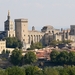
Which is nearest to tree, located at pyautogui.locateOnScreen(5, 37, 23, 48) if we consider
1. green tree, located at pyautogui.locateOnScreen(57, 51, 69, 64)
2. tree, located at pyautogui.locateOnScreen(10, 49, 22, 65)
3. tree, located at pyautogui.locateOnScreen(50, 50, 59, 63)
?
tree, located at pyautogui.locateOnScreen(10, 49, 22, 65)

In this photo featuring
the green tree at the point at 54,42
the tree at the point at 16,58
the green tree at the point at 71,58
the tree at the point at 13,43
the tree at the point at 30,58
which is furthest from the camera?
the green tree at the point at 54,42

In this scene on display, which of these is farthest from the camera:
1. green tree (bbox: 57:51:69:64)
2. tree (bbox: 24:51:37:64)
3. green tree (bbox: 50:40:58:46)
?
green tree (bbox: 50:40:58:46)

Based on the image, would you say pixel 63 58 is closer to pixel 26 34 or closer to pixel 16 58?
pixel 16 58

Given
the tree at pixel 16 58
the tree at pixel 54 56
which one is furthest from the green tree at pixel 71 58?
the tree at pixel 16 58

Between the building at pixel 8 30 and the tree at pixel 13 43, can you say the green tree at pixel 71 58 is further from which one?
the building at pixel 8 30

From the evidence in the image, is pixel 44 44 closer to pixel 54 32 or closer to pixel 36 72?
pixel 54 32

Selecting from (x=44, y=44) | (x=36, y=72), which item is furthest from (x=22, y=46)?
(x=36, y=72)

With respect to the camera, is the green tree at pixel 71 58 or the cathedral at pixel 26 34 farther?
the cathedral at pixel 26 34

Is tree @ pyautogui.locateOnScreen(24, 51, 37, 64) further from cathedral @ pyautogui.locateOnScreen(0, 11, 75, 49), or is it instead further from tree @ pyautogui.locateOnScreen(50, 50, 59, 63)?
cathedral @ pyautogui.locateOnScreen(0, 11, 75, 49)

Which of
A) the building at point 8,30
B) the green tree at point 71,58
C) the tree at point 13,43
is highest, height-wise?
the building at point 8,30

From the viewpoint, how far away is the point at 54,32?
350 feet

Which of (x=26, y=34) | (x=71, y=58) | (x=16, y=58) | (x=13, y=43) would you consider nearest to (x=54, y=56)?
(x=71, y=58)

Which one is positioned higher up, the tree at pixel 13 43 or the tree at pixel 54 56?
the tree at pixel 13 43

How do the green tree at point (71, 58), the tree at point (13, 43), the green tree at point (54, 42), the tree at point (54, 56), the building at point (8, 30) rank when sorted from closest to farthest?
the green tree at point (71, 58), the tree at point (54, 56), the tree at point (13, 43), the green tree at point (54, 42), the building at point (8, 30)
